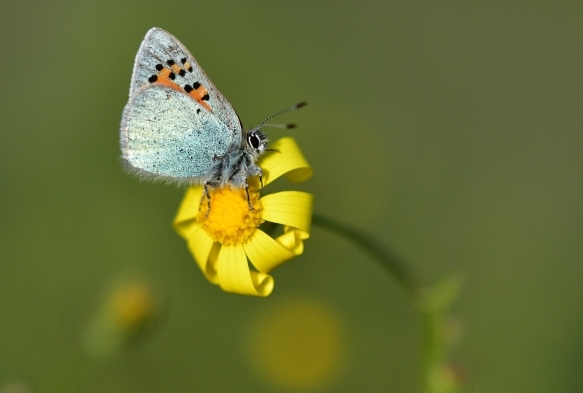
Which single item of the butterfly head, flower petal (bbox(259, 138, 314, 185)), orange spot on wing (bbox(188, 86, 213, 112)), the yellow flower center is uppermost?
orange spot on wing (bbox(188, 86, 213, 112))

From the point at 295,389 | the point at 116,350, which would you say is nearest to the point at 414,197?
the point at 295,389

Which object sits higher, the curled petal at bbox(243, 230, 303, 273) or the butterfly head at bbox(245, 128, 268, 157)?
the butterfly head at bbox(245, 128, 268, 157)

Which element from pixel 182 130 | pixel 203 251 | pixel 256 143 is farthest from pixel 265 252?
pixel 182 130

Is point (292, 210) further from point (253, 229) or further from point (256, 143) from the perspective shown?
point (256, 143)

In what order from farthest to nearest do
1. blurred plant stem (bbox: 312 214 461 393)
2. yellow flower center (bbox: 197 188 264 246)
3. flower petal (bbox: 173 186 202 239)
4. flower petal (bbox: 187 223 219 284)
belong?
flower petal (bbox: 173 186 202 239) → flower petal (bbox: 187 223 219 284) → yellow flower center (bbox: 197 188 264 246) → blurred plant stem (bbox: 312 214 461 393)

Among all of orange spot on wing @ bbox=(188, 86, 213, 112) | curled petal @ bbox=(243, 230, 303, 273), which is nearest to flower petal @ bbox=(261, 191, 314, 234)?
curled petal @ bbox=(243, 230, 303, 273)

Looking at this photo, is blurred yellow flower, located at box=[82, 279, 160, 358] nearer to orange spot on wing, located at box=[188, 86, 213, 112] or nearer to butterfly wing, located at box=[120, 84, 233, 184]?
butterfly wing, located at box=[120, 84, 233, 184]
